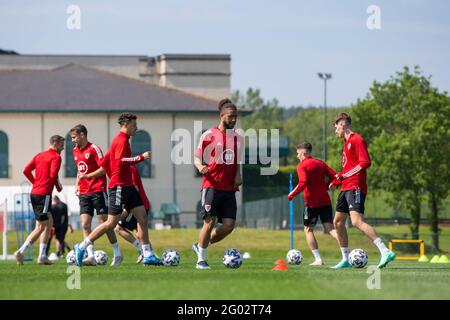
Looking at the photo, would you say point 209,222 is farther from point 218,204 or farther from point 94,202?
point 94,202

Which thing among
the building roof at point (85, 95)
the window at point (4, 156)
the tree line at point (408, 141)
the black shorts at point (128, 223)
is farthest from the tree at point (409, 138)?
the black shorts at point (128, 223)

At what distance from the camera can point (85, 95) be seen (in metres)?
70.1

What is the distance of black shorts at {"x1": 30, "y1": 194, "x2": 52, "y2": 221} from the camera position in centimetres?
2020

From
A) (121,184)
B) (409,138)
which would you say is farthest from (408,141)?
(121,184)

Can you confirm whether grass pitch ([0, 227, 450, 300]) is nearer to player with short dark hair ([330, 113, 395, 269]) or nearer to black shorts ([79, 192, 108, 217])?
player with short dark hair ([330, 113, 395, 269])

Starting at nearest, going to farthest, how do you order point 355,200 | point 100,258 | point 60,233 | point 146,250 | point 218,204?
point 218,204 → point 355,200 → point 146,250 → point 100,258 → point 60,233

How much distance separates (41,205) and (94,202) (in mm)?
1196

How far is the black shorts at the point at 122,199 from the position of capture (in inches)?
680

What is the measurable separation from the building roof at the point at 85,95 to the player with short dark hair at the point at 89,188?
48334mm

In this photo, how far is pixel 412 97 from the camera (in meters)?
57.2

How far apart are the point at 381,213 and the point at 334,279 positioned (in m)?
57.5

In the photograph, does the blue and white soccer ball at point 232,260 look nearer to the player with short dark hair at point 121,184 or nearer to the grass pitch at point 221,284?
the grass pitch at point 221,284
